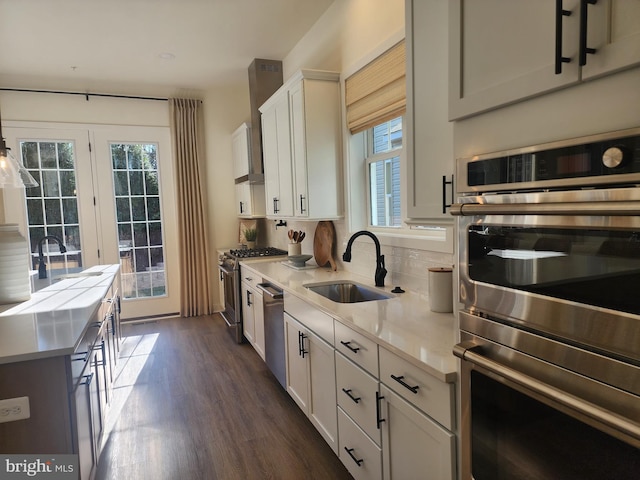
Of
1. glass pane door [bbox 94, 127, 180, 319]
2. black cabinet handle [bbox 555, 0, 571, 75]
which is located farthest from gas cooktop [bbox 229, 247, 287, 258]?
black cabinet handle [bbox 555, 0, 571, 75]

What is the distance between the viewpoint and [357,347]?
1794 millimetres

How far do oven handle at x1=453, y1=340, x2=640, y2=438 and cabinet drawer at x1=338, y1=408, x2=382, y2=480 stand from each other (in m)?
0.82

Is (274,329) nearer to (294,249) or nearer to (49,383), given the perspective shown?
(294,249)

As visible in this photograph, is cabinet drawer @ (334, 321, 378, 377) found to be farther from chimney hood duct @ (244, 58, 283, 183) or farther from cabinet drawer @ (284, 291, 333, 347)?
chimney hood duct @ (244, 58, 283, 183)

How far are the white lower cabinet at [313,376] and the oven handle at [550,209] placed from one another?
124cm

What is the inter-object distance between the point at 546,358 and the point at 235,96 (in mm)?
5302

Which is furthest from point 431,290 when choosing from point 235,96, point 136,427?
point 235,96

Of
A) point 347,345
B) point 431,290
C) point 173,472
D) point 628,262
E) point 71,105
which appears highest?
point 71,105

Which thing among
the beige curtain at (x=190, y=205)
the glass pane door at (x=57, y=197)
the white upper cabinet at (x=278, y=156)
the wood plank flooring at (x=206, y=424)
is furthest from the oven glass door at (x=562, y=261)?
the glass pane door at (x=57, y=197)

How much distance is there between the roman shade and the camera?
2371 mm

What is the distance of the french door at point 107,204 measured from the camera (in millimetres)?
4777

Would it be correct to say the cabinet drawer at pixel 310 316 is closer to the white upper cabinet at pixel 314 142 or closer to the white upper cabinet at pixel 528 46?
the white upper cabinet at pixel 314 142

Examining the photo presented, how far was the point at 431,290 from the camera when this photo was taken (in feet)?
6.52

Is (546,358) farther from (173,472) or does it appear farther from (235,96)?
(235,96)
